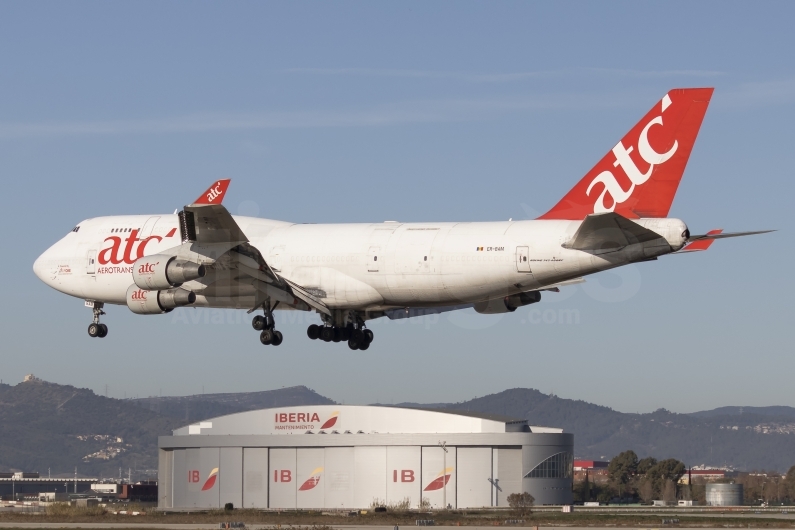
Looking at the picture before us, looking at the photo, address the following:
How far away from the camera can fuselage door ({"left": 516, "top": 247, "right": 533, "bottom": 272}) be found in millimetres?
38656

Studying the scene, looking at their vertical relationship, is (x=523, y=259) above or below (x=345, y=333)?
above

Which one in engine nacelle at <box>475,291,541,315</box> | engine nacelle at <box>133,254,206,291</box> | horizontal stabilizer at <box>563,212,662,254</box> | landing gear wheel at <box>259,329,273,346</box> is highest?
horizontal stabilizer at <box>563,212,662,254</box>

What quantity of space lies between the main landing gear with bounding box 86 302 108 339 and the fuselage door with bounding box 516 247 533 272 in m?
18.5

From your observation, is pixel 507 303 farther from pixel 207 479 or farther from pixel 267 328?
pixel 207 479

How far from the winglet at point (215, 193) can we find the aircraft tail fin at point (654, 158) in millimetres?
12920

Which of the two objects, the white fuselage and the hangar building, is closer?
the white fuselage

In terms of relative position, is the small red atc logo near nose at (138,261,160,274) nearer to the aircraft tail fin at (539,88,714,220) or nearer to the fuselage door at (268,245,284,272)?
the fuselage door at (268,245,284,272)

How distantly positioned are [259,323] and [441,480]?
1911 inches

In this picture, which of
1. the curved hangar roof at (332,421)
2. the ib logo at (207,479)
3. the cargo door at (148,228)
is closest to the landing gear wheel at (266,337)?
the cargo door at (148,228)

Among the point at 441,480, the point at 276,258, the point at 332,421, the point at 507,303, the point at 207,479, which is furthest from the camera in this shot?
the point at 332,421

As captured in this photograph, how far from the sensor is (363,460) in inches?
3627

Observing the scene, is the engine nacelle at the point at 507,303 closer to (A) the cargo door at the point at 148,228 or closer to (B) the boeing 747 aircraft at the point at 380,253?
(B) the boeing 747 aircraft at the point at 380,253

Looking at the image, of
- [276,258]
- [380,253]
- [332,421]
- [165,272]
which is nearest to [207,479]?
[332,421]

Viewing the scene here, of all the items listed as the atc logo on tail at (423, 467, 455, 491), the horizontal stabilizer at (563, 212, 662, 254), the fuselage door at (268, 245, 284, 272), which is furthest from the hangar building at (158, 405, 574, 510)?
the horizontal stabilizer at (563, 212, 662, 254)
